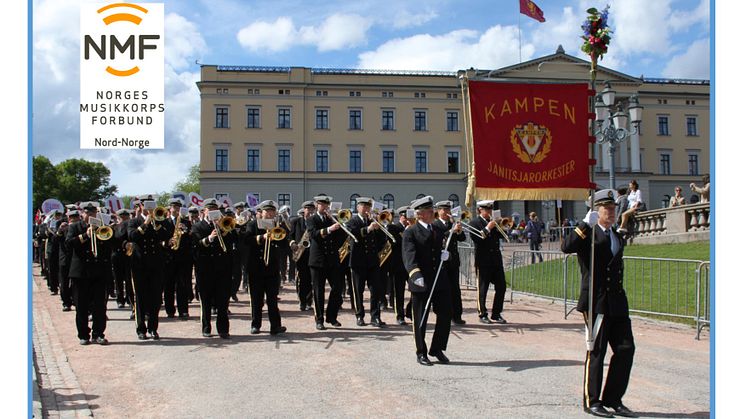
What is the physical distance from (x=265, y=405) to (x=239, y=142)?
55.6 meters

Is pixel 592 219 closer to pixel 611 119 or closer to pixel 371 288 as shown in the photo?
pixel 371 288

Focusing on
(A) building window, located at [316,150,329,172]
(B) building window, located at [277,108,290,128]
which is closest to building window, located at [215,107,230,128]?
(B) building window, located at [277,108,290,128]

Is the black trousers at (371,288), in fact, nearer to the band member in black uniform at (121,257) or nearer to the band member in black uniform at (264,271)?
the band member in black uniform at (264,271)

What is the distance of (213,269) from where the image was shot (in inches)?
407

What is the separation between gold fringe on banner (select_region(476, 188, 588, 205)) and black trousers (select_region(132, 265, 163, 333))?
5.12 meters

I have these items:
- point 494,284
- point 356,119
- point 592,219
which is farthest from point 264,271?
point 356,119

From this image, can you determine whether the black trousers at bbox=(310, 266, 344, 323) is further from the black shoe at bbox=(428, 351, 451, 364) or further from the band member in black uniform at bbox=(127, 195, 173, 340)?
the black shoe at bbox=(428, 351, 451, 364)

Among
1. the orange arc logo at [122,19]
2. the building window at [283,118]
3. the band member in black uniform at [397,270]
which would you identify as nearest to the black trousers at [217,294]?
the band member in black uniform at [397,270]

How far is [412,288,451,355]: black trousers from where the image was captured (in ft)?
27.2

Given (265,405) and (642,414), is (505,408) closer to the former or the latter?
(642,414)

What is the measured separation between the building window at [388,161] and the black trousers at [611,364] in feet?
188

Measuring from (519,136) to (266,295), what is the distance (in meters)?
4.58

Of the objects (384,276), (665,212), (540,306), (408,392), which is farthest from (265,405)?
(665,212)

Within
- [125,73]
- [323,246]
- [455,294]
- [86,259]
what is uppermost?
[125,73]
